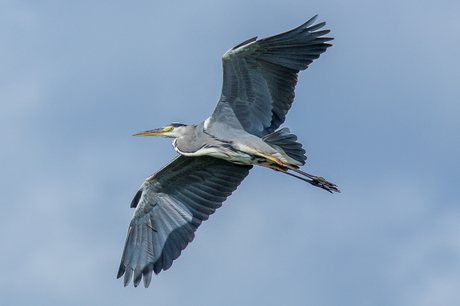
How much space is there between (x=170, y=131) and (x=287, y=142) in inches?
69.2

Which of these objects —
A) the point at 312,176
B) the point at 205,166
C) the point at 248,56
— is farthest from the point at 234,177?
the point at 248,56

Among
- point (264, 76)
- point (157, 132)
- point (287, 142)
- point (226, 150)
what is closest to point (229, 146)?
point (226, 150)

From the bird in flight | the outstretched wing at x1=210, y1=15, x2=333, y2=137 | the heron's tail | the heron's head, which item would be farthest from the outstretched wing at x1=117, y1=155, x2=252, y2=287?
the heron's tail

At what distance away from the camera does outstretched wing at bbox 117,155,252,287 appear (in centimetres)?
920

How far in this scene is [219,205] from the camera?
931cm

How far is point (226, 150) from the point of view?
8586mm

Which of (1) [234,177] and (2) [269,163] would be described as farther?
(1) [234,177]

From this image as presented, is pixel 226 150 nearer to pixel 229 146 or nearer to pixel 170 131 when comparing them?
pixel 229 146

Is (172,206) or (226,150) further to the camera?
(172,206)

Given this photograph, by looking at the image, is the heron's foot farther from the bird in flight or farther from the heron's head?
the heron's head

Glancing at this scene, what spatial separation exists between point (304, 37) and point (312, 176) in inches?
70.3

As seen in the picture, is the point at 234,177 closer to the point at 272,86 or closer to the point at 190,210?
the point at 190,210

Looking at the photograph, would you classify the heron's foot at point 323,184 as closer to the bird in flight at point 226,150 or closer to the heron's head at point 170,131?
the bird in flight at point 226,150

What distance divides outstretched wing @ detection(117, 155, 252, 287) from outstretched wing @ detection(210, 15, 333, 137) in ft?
2.97
